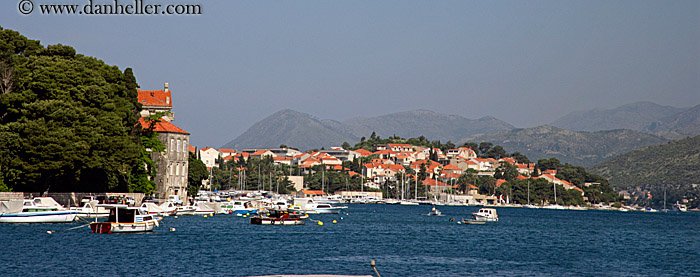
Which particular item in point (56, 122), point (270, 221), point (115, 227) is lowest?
point (270, 221)

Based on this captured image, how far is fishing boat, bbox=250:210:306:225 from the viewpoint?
77625 mm

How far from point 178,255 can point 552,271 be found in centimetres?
2080

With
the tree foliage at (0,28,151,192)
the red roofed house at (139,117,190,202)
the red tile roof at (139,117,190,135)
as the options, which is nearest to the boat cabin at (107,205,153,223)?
the tree foliage at (0,28,151,192)

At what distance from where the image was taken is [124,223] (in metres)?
58.2

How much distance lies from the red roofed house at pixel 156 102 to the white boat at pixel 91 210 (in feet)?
115

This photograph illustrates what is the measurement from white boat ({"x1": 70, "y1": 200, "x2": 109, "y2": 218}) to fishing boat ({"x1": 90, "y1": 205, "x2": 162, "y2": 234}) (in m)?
11.4

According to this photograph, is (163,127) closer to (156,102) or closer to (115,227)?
(156,102)

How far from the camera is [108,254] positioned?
4509 centimetres

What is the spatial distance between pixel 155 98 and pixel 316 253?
6739 cm

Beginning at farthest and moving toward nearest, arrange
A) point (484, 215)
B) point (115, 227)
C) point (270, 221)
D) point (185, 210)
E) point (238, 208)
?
point (238, 208) → point (484, 215) → point (185, 210) → point (270, 221) → point (115, 227)

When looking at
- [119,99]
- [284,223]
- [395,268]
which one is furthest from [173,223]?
[395,268]

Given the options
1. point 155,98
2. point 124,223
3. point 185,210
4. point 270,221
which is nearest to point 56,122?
point 124,223

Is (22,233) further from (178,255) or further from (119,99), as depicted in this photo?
(119,99)

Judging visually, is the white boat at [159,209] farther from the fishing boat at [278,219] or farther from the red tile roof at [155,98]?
the red tile roof at [155,98]
